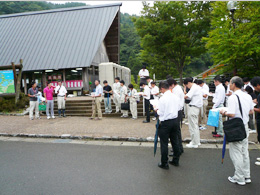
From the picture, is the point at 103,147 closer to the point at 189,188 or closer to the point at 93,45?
the point at 189,188

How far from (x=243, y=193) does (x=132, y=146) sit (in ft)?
10.9

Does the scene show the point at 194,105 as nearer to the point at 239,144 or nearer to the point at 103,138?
the point at 239,144

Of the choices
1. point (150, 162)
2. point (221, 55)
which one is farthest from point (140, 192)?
point (221, 55)

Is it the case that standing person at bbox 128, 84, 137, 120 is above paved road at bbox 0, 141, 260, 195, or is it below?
above

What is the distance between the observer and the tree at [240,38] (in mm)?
10477

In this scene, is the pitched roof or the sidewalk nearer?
the sidewalk

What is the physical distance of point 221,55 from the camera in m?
11.8

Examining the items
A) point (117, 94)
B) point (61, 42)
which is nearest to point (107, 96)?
point (117, 94)

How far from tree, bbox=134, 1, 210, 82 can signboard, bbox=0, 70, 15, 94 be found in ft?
38.7

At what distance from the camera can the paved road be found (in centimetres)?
340

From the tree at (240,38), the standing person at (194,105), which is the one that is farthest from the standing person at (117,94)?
the tree at (240,38)

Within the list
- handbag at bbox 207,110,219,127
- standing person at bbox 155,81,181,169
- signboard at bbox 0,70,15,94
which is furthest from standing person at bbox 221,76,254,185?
signboard at bbox 0,70,15,94

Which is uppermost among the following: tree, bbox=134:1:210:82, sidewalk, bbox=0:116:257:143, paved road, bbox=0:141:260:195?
tree, bbox=134:1:210:82

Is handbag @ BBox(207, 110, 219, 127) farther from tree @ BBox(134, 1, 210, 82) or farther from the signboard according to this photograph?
tree @ BBox(134, 1, 210, 82)
